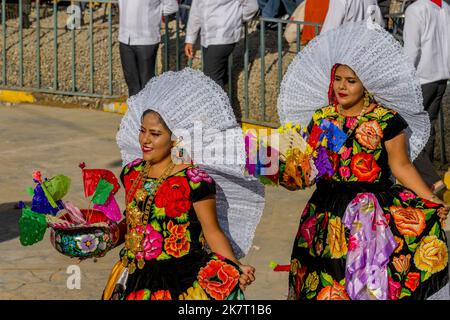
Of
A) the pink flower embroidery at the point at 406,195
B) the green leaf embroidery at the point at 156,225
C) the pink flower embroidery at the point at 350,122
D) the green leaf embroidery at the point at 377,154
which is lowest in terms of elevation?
the pink flower embroidery at the point at 406,195

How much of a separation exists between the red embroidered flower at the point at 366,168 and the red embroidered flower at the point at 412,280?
0.54 m

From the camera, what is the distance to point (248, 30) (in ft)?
42.1

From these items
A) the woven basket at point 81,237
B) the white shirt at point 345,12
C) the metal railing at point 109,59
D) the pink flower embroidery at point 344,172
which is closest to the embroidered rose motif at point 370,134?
the pink flower embroidery at point 344,172

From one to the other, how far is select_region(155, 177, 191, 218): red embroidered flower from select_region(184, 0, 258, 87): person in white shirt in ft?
20.4

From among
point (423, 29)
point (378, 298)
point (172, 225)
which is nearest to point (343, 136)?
point (378, 298)

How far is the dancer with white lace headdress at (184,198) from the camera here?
19.0ft

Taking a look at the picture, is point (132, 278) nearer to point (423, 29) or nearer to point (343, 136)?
point (343, 136)

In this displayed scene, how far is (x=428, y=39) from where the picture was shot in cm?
984

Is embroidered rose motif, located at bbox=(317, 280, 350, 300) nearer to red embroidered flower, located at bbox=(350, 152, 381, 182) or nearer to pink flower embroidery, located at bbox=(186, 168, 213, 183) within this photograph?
red embroidered flower, located at bbox=(350, 152, 381, 182)

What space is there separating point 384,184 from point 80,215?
5.75 ft

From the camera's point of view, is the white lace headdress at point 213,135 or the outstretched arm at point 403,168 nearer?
the white lace headdress at point 213,135

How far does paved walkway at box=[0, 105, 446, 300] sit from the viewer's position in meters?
7.89

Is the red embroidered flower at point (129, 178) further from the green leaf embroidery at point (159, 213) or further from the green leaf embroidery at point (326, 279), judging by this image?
the green leaf embroidery at point (326, 279)

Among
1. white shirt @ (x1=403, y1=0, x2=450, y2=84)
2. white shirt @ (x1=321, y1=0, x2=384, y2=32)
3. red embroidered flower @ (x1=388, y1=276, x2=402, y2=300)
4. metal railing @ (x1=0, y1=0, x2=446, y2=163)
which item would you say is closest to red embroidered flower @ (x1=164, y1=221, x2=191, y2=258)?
red embroidered flower @ (x1=388, y1=276, x2=402, y2=300)
